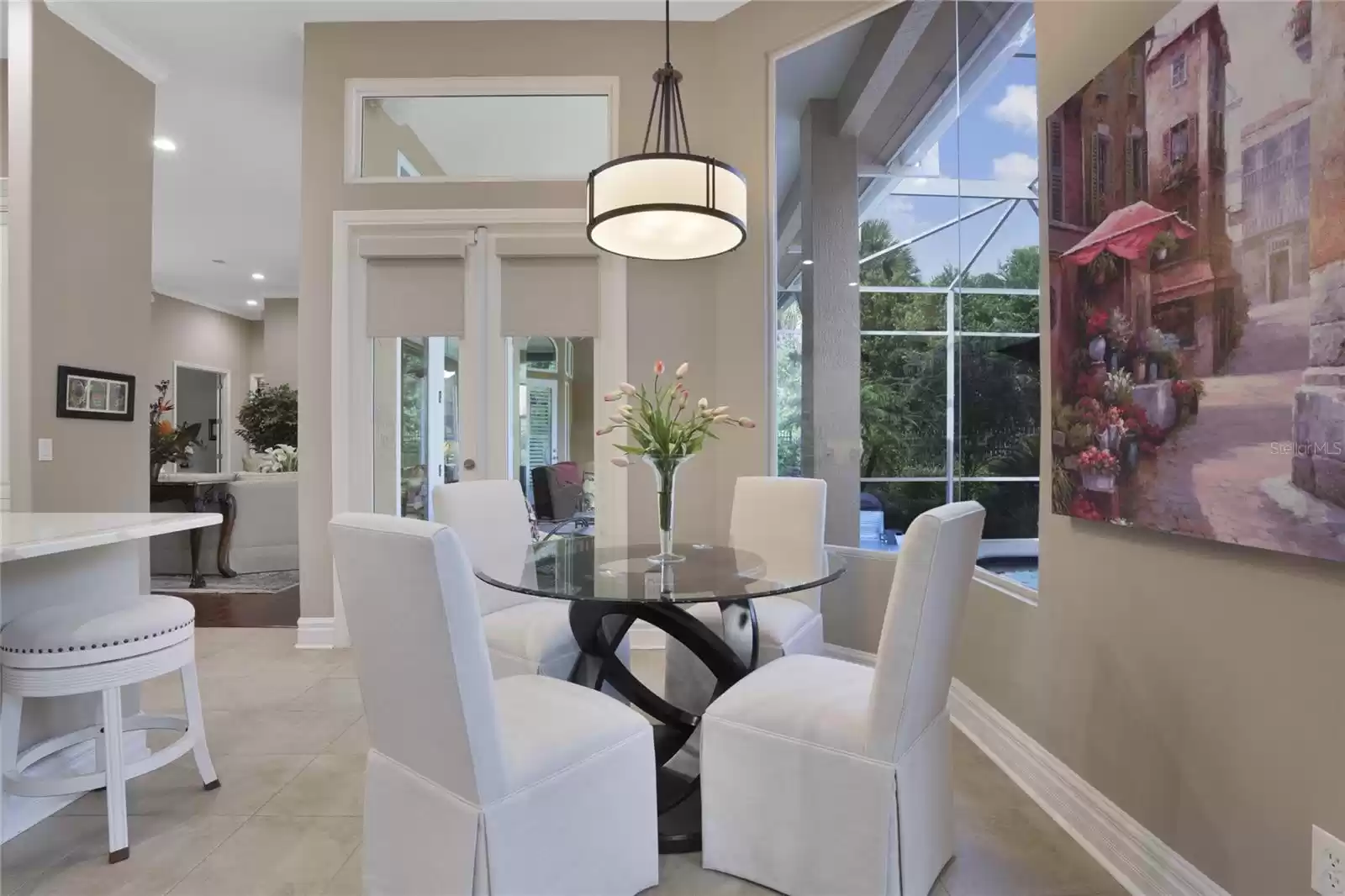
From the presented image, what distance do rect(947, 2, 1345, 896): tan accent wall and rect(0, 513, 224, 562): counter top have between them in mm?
2585

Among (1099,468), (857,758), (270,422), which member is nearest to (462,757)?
(857,758)

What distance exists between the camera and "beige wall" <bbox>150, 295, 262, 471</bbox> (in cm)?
814

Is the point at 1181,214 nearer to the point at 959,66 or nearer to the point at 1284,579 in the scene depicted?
the point at 1284,579

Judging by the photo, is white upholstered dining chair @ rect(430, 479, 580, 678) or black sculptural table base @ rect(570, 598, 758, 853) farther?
white upholstered dining chair @ rect(430, 479, 580, 678)

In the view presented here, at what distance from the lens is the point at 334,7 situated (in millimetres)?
3309

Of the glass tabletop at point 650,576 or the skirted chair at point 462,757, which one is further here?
the glass tabletop at point 650,576

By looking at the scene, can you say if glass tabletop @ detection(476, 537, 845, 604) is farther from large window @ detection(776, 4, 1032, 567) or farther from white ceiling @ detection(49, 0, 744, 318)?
white ceiling @ detection(49, 0, 744, 318)

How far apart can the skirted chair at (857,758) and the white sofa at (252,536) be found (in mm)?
5045

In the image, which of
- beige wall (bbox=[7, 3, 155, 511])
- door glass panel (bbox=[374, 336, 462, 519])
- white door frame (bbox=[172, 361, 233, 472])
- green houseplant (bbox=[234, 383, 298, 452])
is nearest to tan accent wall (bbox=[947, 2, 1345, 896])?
door glass panel (bbox=[374, 336, 462, 519])

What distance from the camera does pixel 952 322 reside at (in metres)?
2.88

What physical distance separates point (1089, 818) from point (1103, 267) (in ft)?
4.92

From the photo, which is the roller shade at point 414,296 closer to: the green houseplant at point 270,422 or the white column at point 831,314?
the white column at point 831,314

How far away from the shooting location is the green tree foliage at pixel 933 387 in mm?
2367

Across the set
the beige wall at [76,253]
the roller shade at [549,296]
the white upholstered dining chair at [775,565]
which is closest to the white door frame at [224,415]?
the beige wall at [76,253]
